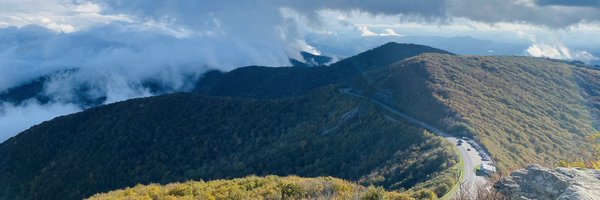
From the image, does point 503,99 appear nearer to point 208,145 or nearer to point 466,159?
point 466,159

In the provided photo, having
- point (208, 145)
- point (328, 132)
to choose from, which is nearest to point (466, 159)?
point (328, 132)

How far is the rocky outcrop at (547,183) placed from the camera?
76.2 feet

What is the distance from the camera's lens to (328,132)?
89.5 metres

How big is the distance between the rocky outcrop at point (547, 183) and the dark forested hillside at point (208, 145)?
3064 centimetres

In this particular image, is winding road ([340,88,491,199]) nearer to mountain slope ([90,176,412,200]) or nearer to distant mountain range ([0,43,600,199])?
distant mountain range ([0,43,600,199])

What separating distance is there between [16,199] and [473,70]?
109400mm

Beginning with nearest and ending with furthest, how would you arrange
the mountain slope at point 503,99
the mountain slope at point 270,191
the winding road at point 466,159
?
the mountain slope at point 270,191 → the winding road at point 466,159 → the mountain slope at point 503,99

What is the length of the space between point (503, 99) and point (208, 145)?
6575 centimetres

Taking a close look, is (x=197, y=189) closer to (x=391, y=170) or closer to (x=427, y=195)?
(x=427, y=195)

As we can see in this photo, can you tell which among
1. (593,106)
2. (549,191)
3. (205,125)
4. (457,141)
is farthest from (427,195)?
(593,106)

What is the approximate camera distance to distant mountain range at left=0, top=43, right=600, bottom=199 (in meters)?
73.1

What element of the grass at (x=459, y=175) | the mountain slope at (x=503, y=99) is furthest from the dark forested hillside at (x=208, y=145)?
the mountain slope at (x=503, y=99)

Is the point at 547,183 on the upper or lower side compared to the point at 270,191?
upper

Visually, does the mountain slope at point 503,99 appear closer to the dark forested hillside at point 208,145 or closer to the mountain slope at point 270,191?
the dark forested hillside at point 208,145
